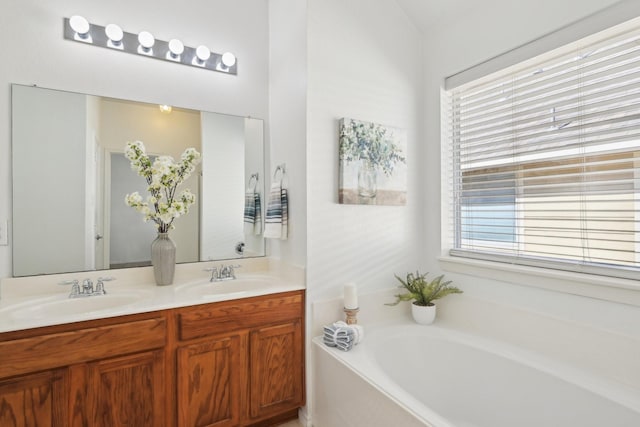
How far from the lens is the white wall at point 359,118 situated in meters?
2.02

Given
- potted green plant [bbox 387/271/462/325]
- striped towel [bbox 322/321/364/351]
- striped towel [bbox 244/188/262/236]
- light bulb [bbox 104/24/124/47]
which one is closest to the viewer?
striped towel [bbox 322/321/364/351]

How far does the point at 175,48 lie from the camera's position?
6.95 feet

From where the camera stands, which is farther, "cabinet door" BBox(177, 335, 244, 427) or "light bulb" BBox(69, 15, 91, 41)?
"light bulb" BBox(69, 15, 91, 41)

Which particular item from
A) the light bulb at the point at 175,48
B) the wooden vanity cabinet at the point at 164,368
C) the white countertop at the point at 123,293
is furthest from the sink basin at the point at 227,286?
the light bulb at the point at 175,48

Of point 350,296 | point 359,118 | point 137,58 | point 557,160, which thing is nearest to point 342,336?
point 350,296

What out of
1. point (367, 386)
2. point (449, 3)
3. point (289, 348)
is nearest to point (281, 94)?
point (449, 3)

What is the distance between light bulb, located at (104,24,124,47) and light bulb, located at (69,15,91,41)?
0.09 metres

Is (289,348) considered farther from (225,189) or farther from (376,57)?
(376,57)

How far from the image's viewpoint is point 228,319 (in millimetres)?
1762

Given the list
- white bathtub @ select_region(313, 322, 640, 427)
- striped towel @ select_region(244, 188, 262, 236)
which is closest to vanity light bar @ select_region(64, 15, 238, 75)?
striped towel @ select_region(244, 188, 262, 236)

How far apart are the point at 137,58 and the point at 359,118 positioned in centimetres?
143

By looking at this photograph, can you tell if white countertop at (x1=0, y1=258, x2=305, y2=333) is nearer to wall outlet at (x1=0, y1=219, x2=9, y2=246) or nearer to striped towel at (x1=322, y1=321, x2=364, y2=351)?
wall outlet at (x1=0, y1=219, x2=9, y2=246)

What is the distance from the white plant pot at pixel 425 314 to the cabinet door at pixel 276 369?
802 millimetres

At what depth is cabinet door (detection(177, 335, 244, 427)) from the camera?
64.5 inches
